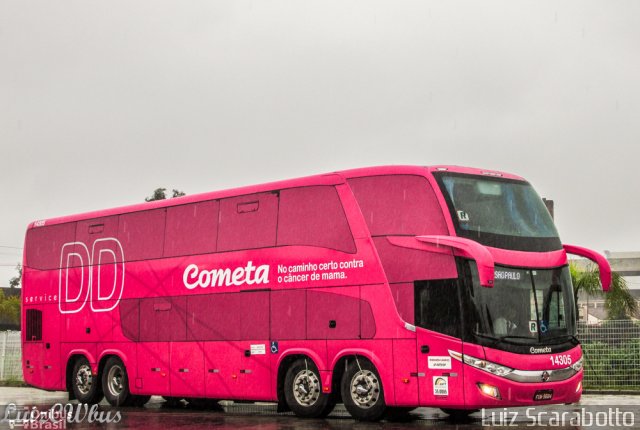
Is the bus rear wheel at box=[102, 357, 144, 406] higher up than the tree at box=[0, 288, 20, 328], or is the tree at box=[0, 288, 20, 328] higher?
the tree at box=[0, 288, 20, 328]

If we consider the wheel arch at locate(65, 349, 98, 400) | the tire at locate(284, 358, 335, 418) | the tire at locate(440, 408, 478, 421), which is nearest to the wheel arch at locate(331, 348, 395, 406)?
the tire at locate(284, 358, 335, 418)

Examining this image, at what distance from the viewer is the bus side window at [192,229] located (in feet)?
65.9

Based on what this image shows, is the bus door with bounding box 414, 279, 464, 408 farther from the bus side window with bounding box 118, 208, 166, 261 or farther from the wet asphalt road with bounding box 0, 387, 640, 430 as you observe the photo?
the bus side window with bounding box 118, 208, 166, 261

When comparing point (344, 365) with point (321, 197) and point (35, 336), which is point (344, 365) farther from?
point (35, 336)

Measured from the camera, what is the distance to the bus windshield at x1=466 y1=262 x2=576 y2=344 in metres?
15.8

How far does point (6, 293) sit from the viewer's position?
349 ft

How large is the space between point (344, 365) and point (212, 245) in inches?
160

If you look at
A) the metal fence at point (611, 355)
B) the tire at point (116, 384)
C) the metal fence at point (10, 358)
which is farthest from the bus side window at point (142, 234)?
the metal fence at point (10, 358)

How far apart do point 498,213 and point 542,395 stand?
297 cm

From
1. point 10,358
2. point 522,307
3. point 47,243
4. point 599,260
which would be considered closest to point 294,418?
point 522,307

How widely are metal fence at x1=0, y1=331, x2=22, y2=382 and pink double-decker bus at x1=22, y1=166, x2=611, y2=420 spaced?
12.3 meters

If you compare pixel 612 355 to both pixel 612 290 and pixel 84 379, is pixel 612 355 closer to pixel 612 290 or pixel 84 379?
pixel 612 290

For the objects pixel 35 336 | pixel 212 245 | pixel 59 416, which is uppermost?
pixel 212 245

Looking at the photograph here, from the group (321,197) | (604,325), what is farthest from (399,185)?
(604,325)
